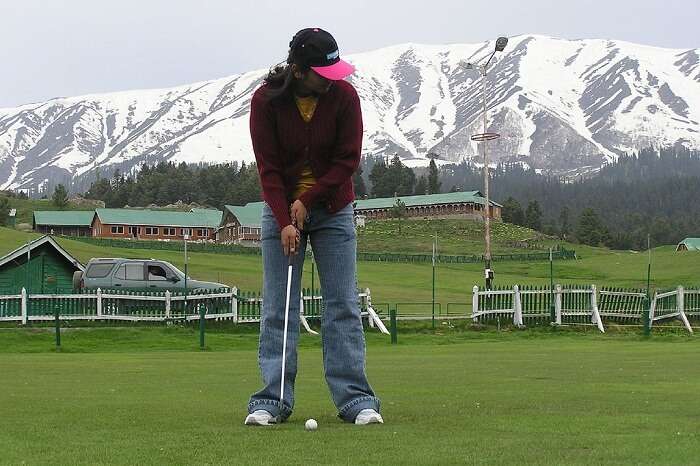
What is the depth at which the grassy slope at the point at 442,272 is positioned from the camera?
214 ft

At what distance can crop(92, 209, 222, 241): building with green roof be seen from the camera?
15162 cm

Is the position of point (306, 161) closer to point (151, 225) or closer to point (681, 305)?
point (681, 305)

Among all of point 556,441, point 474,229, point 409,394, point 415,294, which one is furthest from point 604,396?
point 474,229

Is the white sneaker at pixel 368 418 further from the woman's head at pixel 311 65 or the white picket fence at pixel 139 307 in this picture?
the white picket fence at pixel 139 307

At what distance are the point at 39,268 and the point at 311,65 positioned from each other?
108ft

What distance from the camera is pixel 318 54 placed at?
6.61 m

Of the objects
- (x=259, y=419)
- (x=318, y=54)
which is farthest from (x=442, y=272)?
(x=259, y=419)

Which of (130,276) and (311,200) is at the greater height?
(311,200)

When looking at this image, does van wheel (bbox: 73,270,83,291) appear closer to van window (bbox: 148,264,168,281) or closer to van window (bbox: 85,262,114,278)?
van window (bbox: 85,262,114,278)

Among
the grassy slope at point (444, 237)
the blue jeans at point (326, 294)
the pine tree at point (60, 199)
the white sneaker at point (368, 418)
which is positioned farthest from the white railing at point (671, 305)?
the pine tree at point (60, 199)

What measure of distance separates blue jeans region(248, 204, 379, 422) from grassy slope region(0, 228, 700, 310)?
48.5 m

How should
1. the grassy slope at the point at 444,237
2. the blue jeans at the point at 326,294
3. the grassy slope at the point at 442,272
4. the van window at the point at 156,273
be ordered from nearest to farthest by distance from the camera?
the blue jeans at the point at 326,294
the van window at the point at 156,273
the grassy slope at the point at 442,272
the grassy slope at the point at 444,237

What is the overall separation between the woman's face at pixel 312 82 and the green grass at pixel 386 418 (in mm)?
2003

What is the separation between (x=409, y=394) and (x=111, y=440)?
3.56 metres
